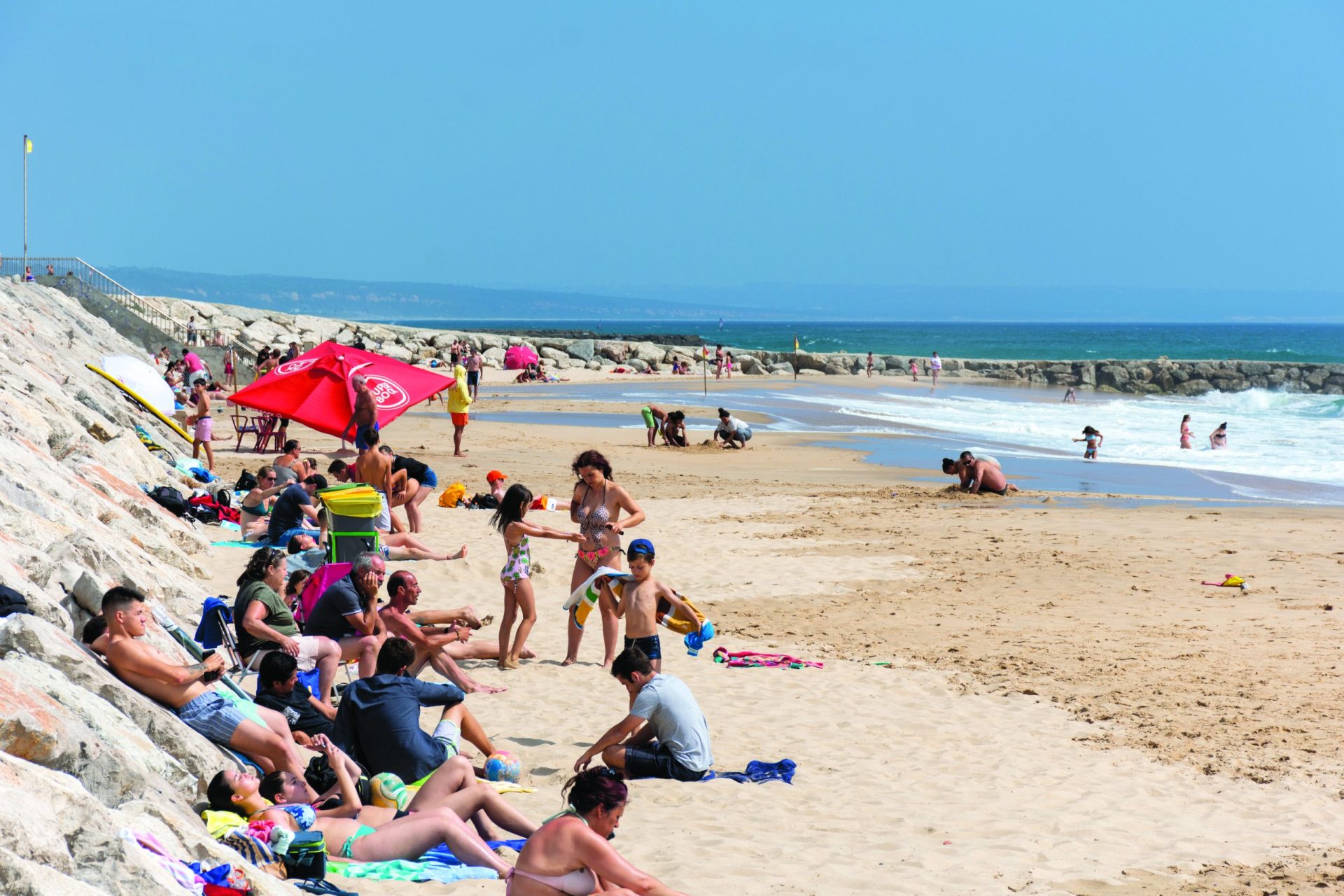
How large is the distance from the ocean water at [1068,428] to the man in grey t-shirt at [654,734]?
14.1 meters

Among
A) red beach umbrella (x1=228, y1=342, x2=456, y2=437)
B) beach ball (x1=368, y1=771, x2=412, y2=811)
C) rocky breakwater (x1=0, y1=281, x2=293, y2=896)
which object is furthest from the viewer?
red beach umbrella (x1=228, y1=342, x2=456, y2=437)

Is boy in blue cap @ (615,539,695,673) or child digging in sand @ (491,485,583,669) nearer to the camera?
boy in blue cap @ (615,539,695,673)

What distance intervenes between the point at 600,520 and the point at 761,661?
1667 millimetres

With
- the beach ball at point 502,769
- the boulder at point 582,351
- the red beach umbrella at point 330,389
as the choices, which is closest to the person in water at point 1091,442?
the red beach umbrella at point 330,389

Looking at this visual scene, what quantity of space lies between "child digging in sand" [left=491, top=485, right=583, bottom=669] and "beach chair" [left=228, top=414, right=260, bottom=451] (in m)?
13.2

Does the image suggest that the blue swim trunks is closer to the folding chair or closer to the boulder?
the folding chair

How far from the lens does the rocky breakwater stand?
3.67 meters

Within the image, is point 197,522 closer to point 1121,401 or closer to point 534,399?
point 534,399

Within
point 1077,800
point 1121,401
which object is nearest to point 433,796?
point 1077,800

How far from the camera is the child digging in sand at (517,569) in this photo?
356 inches

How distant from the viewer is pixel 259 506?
13.5 meters

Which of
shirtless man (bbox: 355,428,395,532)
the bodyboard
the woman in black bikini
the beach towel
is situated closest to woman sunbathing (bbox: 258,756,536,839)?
the beach towel

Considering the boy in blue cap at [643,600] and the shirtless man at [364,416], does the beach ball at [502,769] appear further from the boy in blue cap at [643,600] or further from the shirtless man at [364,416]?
the shirtless man at [364,416]

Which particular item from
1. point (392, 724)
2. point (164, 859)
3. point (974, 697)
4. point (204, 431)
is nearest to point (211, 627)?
point (392, 724)
